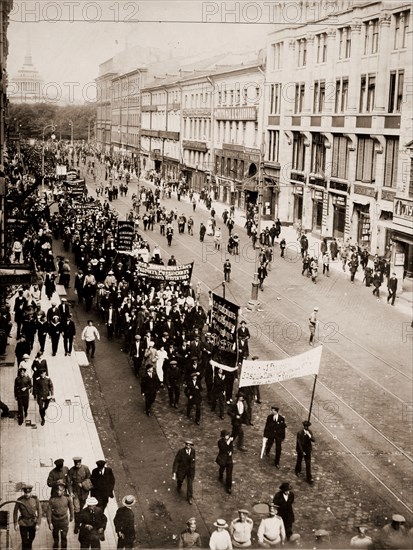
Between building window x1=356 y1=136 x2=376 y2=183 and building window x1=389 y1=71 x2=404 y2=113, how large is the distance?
3238mm

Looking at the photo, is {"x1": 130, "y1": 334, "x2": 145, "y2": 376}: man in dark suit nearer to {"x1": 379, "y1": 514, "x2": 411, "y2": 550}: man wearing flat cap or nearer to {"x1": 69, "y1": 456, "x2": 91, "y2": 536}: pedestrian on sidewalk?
{"x1": 69, "y1": 456, "x2": 91, "y2": 536}: pedestrian on sidewalk

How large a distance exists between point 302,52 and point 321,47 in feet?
10.5

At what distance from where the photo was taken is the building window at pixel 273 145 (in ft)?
187

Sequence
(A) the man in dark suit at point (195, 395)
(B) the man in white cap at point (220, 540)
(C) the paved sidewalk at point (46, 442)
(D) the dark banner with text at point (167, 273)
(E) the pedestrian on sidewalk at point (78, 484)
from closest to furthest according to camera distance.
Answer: (B) the man in white cap at point (220, 540) < (E) the pedestrian on sidewalk at point (78, 484) < (C) the paved sidewalk at point (46, 442) < (A) the man in dark suit at point (195, 395) < (D) the dark banner with text at point (167, 273)

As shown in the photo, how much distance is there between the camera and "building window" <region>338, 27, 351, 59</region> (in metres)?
44.9

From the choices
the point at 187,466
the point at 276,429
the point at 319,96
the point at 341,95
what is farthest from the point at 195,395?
the point at 319,96

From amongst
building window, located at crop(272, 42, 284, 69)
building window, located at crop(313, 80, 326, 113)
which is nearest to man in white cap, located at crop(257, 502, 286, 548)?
building window, located at crop(313, 80, 326, 113)

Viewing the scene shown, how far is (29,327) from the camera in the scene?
75.0 ft

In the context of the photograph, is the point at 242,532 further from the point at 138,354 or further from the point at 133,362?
the point at 133,362

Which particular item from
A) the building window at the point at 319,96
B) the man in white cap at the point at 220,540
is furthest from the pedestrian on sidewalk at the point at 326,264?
the man in white cap at the point at 220,540

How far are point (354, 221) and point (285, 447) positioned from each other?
29.4m

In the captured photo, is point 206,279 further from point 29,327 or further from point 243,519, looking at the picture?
point 243,519

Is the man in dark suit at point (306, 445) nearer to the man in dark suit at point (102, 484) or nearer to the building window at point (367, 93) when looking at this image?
the man in dark suit at point (102, 484)

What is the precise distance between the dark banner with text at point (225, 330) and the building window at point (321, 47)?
3220 cm
